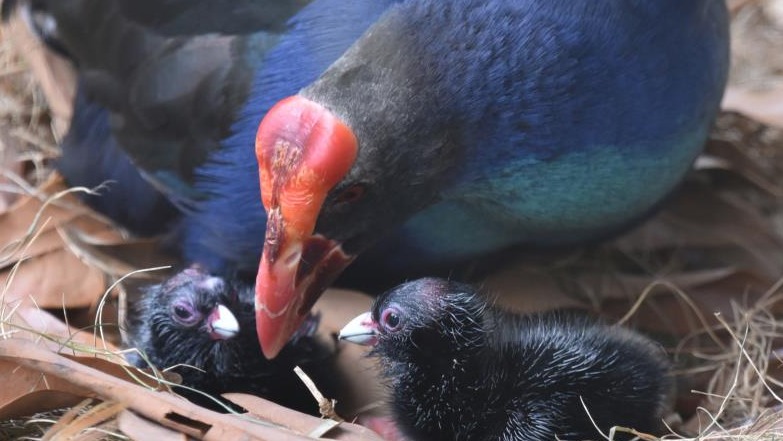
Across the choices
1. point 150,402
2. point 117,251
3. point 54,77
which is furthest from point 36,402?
point 54,77

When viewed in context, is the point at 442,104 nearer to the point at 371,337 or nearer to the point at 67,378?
the point at 371,337

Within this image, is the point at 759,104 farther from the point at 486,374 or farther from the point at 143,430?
the point at 143,430

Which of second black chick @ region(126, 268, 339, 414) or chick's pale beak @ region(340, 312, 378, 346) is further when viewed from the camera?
second black chick @ region(126, 268, 339, 414)

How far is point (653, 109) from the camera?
6.48ft

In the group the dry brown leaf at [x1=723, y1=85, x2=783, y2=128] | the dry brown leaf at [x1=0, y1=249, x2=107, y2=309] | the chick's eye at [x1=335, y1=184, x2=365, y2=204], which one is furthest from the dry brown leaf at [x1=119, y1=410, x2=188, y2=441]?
the dry brown leaf at [x1=723, y1=85, x2=783, y2=128]

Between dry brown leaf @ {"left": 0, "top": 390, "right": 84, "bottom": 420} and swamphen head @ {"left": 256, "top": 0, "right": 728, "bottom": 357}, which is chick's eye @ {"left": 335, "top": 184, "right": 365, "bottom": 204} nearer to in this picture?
swamphen head @ {"left": 256, "top": 0, "right": 728, "bottom": 357}

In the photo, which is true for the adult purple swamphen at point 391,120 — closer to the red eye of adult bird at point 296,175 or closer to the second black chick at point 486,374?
the red eye of adult bird at point 296,175

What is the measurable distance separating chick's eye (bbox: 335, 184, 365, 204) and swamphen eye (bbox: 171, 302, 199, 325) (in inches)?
15.1

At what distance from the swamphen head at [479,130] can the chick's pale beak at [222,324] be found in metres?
0.08

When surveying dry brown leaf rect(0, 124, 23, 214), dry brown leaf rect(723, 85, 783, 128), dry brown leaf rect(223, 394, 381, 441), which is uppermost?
dry brown leaf rect(223, 394, 381, 441)

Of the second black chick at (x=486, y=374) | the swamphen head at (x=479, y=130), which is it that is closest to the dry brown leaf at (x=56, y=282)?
the swamphen head at (x=479, y=130)

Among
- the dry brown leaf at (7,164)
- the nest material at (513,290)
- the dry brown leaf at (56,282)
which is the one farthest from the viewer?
the dry brown leaf at (7,164)

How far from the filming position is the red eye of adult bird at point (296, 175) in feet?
5.20

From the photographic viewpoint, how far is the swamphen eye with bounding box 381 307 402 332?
Answer: 1.72 m
